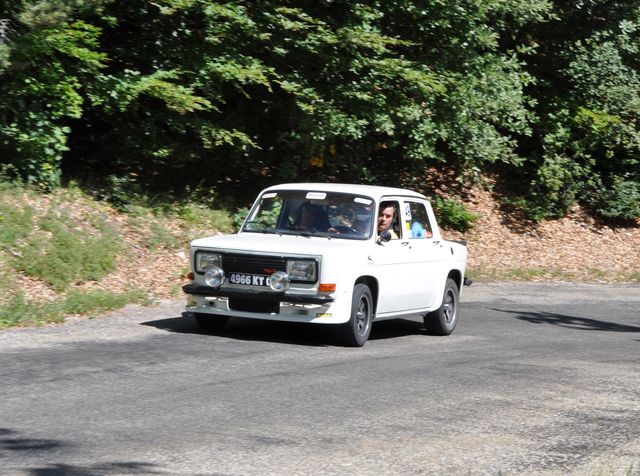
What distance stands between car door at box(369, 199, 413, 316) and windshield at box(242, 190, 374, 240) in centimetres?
33

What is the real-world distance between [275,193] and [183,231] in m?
5.80

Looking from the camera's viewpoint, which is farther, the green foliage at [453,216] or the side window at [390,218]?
the green foliage at [453,216]

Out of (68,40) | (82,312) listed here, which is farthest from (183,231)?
(82,312)

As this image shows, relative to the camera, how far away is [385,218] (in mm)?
12750

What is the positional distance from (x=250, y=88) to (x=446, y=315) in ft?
28.5

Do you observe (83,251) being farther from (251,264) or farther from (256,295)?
(256,295)

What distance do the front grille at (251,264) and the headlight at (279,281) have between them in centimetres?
6

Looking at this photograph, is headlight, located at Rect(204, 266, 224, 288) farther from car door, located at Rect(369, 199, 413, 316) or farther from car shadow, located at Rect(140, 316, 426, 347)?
car door, located at Rect(369, 199, 413, 316)

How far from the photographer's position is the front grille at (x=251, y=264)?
11.4 meters

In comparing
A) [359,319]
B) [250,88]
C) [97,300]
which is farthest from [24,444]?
[250,88]

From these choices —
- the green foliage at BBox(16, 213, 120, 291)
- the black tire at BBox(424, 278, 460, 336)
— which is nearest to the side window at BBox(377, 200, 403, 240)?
the black tire at BBox(424, 278, 460, 336)

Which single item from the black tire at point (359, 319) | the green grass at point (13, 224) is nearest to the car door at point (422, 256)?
the black tire at point (359, 319)

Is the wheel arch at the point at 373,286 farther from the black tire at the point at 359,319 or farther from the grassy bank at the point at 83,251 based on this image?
the grassy bank at the point at 83,251

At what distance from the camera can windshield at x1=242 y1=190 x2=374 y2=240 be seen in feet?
40.5
